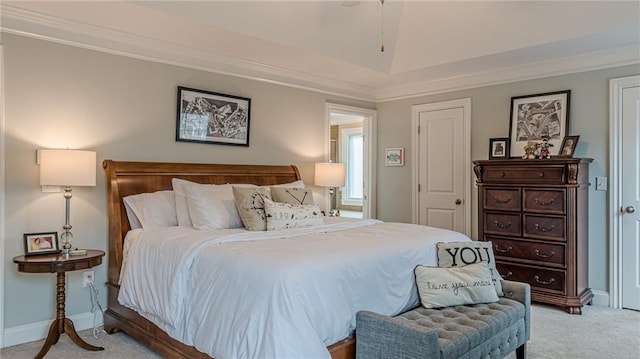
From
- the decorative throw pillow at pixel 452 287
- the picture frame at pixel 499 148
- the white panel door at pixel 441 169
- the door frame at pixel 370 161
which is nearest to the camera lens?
the decorative throw pillow at pixel 452 287

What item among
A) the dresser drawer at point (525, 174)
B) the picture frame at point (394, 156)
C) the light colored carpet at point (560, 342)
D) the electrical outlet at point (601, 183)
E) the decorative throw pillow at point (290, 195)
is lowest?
the light colored carpet at point (560, 342)

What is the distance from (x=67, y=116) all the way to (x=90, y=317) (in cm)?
161

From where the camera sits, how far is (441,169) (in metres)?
5.32

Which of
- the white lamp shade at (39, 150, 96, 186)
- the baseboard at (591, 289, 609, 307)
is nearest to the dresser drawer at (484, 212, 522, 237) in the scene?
the baseboard at (591, 289, 609, 307)

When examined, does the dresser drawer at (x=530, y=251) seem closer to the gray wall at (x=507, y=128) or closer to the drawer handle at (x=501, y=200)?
the drawer handle at (x=501, y=200)

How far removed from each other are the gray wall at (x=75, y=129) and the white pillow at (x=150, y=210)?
279 millimetres

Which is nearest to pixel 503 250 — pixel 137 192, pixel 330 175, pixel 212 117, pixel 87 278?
pixel 330 175

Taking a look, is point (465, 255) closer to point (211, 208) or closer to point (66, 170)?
point (211, 208)

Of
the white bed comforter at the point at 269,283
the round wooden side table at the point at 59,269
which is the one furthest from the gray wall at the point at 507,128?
the round wooden side table at the point at 59,269

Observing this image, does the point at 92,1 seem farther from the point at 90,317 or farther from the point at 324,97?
the point at 324,97

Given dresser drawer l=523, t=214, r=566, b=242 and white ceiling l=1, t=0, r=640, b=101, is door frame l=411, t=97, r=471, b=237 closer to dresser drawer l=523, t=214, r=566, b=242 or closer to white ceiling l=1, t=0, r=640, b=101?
white ceiling l=1, t=0, r=640, b=101

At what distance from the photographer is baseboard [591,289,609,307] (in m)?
4.06

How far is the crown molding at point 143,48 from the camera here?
3141 millimetres

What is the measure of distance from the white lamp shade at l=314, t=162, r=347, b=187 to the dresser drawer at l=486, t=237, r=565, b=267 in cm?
171
